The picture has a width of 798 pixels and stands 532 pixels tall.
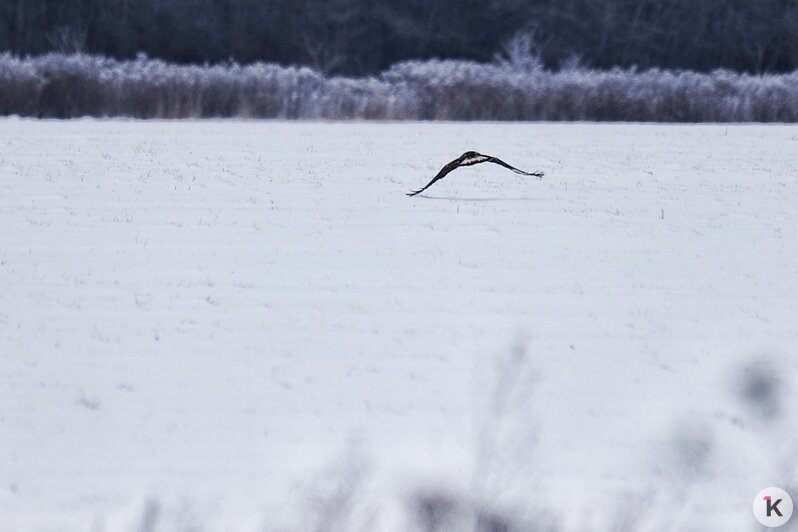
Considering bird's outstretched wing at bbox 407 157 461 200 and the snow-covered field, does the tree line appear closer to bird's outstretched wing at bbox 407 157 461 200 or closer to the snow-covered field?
bird's outstretched wing at bbox 407 157 461 200

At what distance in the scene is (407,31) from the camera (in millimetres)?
26391

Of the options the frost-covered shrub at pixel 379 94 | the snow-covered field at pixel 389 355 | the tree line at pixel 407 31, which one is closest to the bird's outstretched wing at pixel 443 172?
the snow-covered field at pixel 389 355

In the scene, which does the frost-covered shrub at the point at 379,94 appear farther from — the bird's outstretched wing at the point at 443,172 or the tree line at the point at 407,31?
the tree line at the point at 407,31

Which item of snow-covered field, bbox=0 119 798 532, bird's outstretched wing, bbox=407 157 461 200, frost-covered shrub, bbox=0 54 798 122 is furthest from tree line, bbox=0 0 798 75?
snow-covered field, bbox=0 119 798 532

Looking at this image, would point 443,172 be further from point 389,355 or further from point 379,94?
point 379,94

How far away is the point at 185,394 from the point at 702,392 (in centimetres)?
238

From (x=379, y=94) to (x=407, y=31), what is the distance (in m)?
10.3

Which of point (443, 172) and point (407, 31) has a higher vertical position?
point (407, 31)

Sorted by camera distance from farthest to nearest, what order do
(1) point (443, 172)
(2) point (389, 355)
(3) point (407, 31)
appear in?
1. (3) point (407, 31)
2. (1) point (443, 172)
3. (2) point (389, 355)

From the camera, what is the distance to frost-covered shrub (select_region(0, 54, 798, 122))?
15977 mm

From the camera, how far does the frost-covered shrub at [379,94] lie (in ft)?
52.4

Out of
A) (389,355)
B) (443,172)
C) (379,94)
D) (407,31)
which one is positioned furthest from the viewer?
(407,31)

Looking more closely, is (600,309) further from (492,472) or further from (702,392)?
(492,472)

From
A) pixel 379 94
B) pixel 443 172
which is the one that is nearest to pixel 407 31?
pixel 379 94
